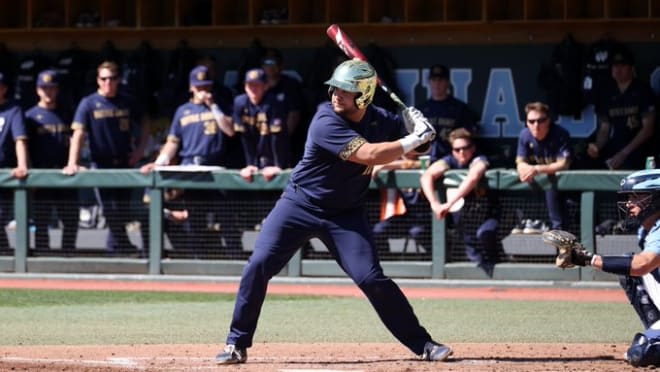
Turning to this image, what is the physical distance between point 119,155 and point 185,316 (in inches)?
132

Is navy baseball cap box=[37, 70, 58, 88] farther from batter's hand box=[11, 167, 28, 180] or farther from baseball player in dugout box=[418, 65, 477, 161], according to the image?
baseball player in dugout box=[418, 65, 477, 161]

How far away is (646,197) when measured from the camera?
21.7 ft

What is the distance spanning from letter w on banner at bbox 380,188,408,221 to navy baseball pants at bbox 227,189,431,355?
430cm

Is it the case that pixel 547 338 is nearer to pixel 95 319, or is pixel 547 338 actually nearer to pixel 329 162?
pixel 329 162

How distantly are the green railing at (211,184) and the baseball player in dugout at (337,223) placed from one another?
431 cm

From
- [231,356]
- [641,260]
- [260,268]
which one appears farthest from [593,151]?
[231,356]

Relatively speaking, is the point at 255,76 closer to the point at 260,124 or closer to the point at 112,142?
the point at 260,124

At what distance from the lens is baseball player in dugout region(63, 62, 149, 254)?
39.6ft

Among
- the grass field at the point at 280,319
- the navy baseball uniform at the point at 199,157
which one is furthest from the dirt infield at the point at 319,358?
the navy baseball uniform at the point at 199,157

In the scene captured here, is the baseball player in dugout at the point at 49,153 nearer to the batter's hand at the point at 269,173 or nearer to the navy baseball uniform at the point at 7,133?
the navy baseball uniform at the point at 7,133

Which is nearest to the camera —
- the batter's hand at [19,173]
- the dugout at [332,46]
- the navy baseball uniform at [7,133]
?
the dugout at [332,46]

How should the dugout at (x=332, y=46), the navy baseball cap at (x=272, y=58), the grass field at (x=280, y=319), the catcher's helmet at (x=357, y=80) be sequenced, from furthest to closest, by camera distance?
the navy baseball cap at (x=272, y=58) → the dugout at (x=332, y=46) → the grass field at (x=280, y=319) → the catcher's helmet at (x=357, y=80)

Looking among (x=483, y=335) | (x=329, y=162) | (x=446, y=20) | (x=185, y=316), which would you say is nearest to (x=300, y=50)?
(x=446, y=20)

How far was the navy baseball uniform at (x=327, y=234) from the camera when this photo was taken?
696 centimetres
